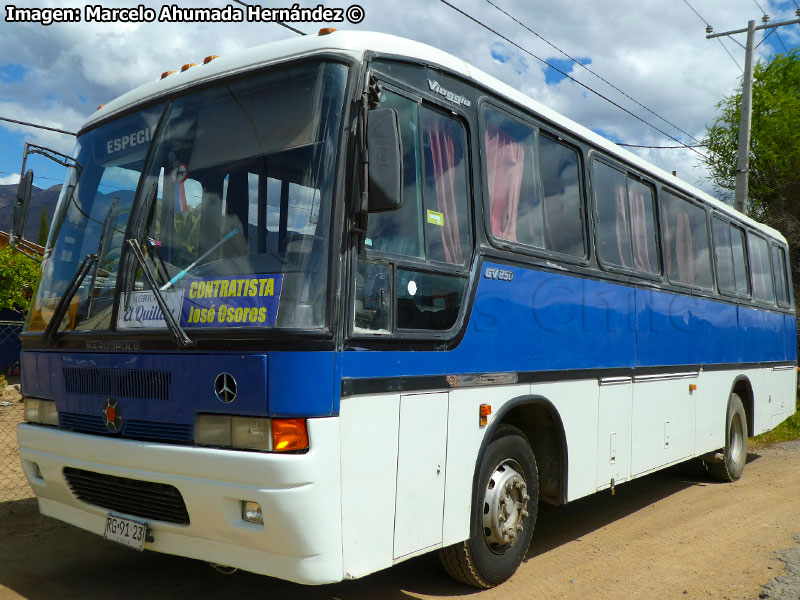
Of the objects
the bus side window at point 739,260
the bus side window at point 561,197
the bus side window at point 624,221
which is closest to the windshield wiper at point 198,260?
the bus side window at point 561,197

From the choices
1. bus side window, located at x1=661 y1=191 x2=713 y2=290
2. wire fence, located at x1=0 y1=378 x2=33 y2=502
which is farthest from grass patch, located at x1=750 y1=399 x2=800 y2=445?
wire fence, located at x1=0 y1=378 x2=33 y2=502

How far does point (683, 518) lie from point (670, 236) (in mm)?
2751

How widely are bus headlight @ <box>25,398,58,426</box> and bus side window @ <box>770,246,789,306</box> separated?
1018 cm

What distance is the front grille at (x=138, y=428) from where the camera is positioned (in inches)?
153

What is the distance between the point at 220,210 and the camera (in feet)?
13.7

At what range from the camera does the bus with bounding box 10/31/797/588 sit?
12.0 feet

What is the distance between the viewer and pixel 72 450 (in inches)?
171

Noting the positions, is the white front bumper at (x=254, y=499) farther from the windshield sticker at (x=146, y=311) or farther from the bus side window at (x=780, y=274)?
the bus side window at (x=780, y=274)

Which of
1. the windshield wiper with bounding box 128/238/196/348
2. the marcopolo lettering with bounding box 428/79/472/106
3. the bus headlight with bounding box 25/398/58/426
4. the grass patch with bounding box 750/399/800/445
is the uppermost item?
the marcopolo lettering with bounding box 428/79/472/106

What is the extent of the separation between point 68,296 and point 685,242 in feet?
19.9

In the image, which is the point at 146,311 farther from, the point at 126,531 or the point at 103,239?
the point at 126,531

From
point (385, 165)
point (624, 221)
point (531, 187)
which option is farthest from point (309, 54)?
point (624, 221)

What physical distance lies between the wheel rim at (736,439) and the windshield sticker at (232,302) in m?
7.45

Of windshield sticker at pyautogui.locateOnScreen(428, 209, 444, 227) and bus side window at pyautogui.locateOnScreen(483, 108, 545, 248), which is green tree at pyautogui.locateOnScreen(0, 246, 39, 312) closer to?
bus side window at pyautogui.locateOnScreen(483, 108, 545, 248)
